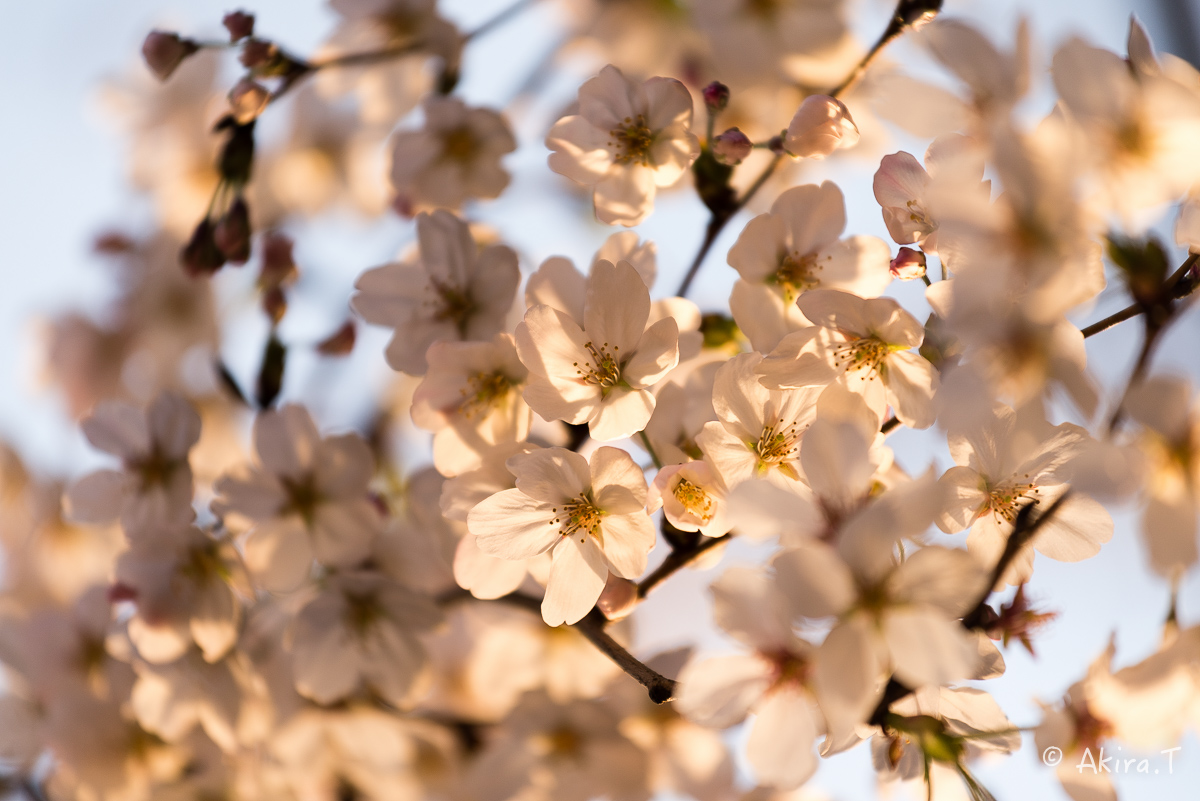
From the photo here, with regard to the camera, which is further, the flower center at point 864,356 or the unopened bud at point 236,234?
the unopened bud at point 236,234

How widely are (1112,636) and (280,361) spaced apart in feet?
2.22

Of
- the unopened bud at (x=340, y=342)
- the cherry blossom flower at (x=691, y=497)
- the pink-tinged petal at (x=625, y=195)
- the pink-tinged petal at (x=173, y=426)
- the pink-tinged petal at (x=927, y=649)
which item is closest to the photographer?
the pink-tinged petal at (x=927, y=649)

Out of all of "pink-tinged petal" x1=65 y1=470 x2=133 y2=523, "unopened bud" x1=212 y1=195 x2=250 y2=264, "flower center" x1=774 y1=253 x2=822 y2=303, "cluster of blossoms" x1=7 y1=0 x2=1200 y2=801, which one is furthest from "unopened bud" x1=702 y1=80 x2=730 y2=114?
"pink-tinged petal" x1=65 y1=470 x2=133 y2=523

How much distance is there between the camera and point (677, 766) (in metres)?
0.75

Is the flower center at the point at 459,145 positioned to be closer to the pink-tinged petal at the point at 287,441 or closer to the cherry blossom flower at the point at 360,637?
the pink-tinged petal at the point at 287,441

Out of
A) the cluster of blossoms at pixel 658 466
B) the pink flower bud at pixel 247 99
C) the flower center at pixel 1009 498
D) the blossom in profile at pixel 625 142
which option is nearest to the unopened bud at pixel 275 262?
the cluster of blossoms at pixel 658 466

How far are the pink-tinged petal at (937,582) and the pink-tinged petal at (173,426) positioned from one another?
57 cm

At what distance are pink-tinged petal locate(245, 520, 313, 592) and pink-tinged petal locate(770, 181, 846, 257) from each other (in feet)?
1.46

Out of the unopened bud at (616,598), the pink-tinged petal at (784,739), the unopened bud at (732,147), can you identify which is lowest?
the unopened bud at (616,598)

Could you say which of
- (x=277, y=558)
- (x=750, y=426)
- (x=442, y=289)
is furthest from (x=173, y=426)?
(x=750, y=426)

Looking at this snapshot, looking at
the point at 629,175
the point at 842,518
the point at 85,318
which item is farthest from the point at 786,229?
the point at 85,318

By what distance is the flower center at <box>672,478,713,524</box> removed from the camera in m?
0.46

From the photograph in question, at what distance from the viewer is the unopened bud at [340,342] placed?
2.51ft

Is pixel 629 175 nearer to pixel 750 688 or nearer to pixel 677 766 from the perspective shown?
pixel 750 688
